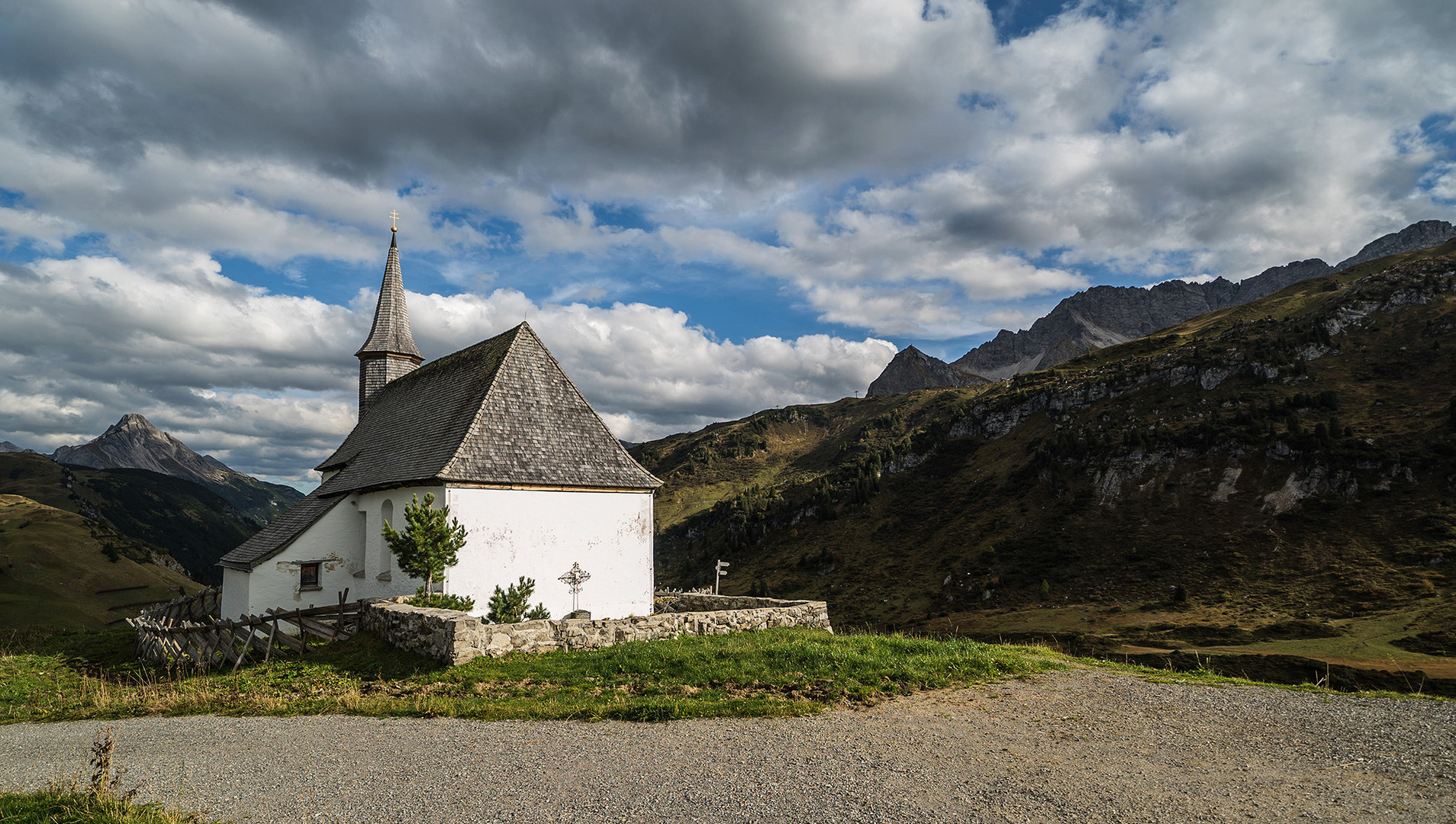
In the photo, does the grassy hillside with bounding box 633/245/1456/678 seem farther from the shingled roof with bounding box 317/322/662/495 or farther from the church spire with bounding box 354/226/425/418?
the church spire with bounding box 354/226/425/418

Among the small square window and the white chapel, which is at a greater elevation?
the white chapel

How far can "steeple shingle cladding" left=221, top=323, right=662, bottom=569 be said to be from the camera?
20.1m

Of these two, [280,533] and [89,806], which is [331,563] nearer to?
Result: [280,533]

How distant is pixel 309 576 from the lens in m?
22.5

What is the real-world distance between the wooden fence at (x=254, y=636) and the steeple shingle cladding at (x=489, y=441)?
4067 millimetres

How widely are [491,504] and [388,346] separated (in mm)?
18728

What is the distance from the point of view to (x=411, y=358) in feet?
112

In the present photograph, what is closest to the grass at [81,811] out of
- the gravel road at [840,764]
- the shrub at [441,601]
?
the gravel road at [840,764]

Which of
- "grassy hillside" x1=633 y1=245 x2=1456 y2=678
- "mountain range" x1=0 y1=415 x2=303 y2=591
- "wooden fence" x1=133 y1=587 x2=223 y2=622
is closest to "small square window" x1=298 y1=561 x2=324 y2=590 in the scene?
"wooden fence" x1=133 y1=587 x2=223 y2=622

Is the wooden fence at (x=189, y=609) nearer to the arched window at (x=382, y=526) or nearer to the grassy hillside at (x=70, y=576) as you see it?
the arched window at (x=382, y=526)

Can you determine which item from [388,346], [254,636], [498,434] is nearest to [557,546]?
[498,434]

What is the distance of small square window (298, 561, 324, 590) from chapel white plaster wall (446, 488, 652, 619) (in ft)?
25.0

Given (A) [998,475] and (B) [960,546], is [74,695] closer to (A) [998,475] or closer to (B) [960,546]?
(B) [960,546]

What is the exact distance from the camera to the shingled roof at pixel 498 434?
2002 cm
